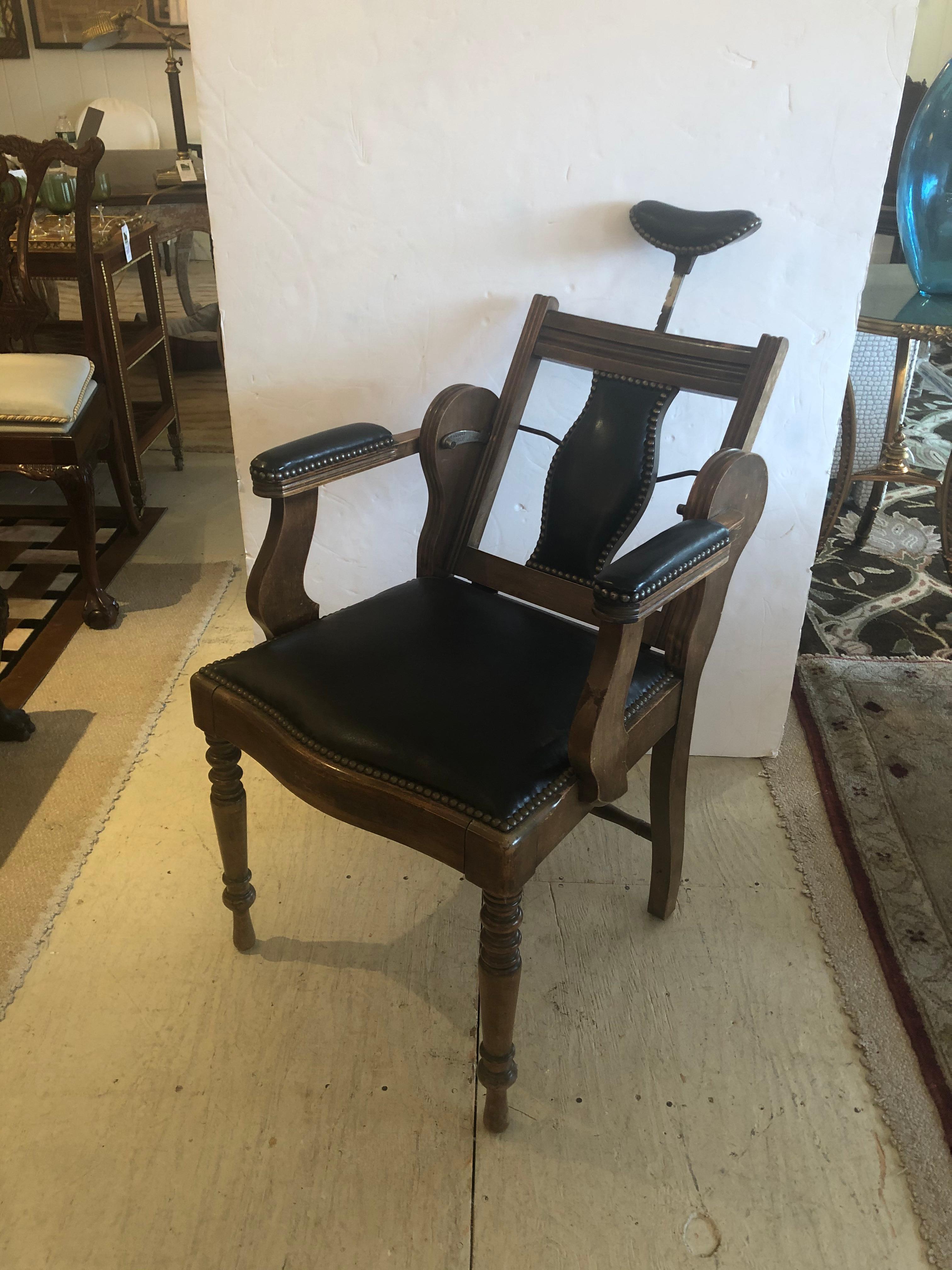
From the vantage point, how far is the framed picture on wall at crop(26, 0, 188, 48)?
17.9 ft

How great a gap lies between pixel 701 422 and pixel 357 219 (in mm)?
664

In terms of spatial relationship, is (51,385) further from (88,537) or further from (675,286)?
(675,286)

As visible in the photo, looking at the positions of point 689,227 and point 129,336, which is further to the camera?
point 129,336

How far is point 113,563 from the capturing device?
8.82 feet

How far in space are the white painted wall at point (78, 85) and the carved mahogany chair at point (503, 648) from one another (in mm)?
5252

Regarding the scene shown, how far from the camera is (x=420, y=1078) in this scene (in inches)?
51.9

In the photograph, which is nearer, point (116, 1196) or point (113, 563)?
point (116, 1196)

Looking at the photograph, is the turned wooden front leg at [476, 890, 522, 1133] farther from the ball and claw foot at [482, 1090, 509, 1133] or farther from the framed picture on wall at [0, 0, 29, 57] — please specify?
the framed picture on wall at [0, 0, 29, 57]

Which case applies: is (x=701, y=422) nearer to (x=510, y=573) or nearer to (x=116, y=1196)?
(x=510, y=573)

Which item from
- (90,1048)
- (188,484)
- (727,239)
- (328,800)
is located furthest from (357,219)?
(188,484)

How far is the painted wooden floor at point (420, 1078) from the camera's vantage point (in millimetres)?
1144

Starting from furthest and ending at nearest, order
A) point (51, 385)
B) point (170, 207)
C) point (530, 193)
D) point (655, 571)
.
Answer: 1. point (170, 207)
2. point (51, 385)
3. point (530, 193)
4. point (655, 571)

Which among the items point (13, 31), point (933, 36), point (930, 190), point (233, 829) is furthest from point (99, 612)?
point (13, 31)

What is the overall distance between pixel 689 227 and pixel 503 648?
26.4 inches
